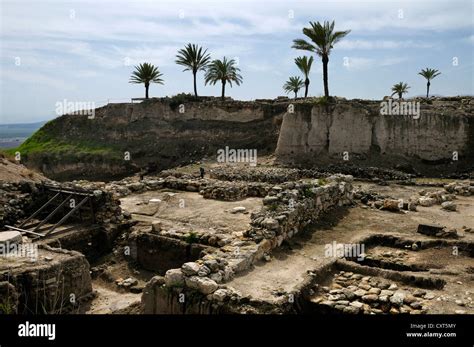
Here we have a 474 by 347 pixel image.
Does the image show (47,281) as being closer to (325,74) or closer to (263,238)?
(263,238)

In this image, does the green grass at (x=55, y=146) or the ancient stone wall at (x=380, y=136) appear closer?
the ancient stone wall at (x=380, y=136)

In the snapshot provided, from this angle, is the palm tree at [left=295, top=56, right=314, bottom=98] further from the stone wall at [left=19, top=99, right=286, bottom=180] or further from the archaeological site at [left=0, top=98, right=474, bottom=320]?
the archaeological site at [left=0, top=98, right=474, bottom=320]

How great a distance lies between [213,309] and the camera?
646cm

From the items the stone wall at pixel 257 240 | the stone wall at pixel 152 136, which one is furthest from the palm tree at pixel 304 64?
the stone wall at pixel 257 240

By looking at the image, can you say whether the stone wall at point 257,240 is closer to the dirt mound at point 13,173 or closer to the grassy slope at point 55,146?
the dirt mound at point 13,173

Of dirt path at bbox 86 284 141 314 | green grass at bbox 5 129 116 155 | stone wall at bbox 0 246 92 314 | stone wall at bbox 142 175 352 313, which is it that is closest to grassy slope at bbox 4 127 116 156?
green grass at bbox 5 129 116 155

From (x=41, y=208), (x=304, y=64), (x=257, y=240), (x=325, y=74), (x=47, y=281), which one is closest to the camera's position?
(x=47, y=281)

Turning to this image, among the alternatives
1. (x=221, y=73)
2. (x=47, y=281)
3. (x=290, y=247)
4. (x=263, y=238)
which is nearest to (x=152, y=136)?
(x=221, y=73)

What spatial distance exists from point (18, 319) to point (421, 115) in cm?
2075

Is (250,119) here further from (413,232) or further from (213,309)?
(213,309)

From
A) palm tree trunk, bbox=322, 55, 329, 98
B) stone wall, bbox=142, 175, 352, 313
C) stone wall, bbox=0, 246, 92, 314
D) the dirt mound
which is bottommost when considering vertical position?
stone wall, bbox=0, 246, 92, 314

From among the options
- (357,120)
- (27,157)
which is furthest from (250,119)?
(27,157)

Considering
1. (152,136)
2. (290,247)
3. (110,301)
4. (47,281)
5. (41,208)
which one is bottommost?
(110,301)

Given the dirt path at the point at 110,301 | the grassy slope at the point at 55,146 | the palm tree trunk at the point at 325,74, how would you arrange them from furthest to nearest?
the grassy slope at the point at 55,146 → the palm tree trunk at the point at 325,74 → the dirt path at the point at 110,301
